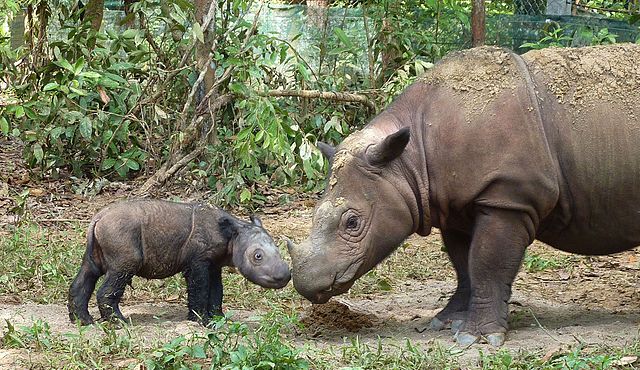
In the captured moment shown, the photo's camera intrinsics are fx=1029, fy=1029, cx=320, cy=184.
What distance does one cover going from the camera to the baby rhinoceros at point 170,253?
614 cm

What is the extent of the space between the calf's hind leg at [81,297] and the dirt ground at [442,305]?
90mm

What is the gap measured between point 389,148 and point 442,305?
174 cm

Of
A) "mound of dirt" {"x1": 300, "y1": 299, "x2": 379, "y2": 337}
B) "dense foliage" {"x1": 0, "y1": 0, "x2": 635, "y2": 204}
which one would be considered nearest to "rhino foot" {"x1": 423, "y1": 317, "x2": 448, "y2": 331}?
"mound of dirt" {"x1": 300, "y1": 299, "x2": 379, "y2": 337}

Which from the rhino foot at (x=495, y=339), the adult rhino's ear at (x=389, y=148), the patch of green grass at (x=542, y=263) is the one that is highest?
the adult rhino's ear at (x=389, y=148)

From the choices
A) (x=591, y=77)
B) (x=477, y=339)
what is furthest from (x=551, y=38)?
(x=477, y=339)

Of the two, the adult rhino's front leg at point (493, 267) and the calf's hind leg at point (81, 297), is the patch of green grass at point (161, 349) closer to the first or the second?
the calf's hind leg at point (81, 297)

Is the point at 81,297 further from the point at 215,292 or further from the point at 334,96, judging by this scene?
the point at 334,96

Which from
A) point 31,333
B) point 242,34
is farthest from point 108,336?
point 242,34

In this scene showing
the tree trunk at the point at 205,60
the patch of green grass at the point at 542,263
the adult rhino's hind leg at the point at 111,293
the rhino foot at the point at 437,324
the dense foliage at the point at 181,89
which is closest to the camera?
the adult rhino's hind leg at the point at 111,293

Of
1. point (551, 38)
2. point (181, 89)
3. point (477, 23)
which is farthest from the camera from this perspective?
point (477, 23)

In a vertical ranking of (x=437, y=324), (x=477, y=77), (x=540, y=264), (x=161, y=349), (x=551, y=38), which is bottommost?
(x=540, y=264)

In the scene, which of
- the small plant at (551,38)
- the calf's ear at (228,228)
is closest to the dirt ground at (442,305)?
the calf's ear at (228,228)

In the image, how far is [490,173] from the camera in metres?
5.71

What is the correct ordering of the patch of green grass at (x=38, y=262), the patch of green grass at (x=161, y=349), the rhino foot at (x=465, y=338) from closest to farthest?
the patch of green grass at (x=161, y=349) → the rhino foot at (x=465, y=338) → the patch of green grass at (x=38, y=262)
